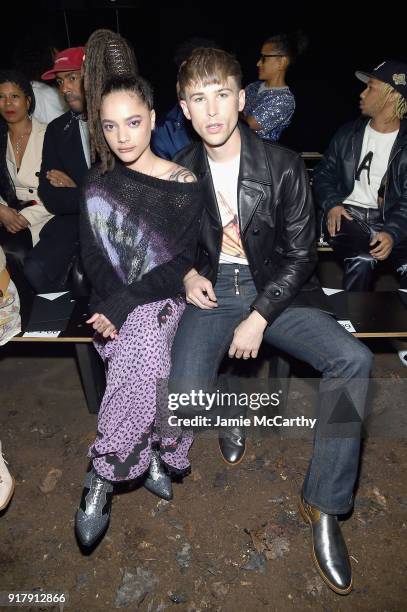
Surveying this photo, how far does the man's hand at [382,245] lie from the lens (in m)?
3.53

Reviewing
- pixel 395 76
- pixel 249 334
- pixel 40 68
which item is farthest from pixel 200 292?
pixel 40 68

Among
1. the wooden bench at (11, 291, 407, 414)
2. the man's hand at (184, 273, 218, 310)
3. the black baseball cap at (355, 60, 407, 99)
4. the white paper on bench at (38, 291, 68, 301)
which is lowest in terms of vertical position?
the wooden bench at (11, 291, 407, 414)

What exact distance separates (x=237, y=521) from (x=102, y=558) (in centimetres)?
79

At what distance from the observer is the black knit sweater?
8.14 ft

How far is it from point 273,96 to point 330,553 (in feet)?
12.2

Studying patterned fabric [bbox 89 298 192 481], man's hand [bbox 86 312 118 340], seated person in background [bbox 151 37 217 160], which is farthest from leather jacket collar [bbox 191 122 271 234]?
seated person in background [bbox 151 37 217 160]

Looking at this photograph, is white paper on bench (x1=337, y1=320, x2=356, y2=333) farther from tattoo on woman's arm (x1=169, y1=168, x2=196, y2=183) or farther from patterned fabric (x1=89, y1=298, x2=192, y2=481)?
tattoo on woman's arm (x1=169, y1=168, x2=196, y2=183)

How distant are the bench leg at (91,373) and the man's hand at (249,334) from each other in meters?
1.11

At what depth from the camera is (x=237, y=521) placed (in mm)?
2709

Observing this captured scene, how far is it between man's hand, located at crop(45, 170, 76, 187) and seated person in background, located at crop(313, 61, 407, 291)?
2.11 meters

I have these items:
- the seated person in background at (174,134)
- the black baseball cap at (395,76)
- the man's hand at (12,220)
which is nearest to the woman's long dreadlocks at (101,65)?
the seated person in background at (174,134)

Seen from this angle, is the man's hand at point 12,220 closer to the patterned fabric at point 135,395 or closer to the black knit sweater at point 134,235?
the black knit sweater at point 134,235

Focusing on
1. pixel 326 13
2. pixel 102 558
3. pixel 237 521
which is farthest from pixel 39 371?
pixel 326 13

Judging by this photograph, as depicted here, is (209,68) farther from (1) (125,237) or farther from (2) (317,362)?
(2) (317,362)
